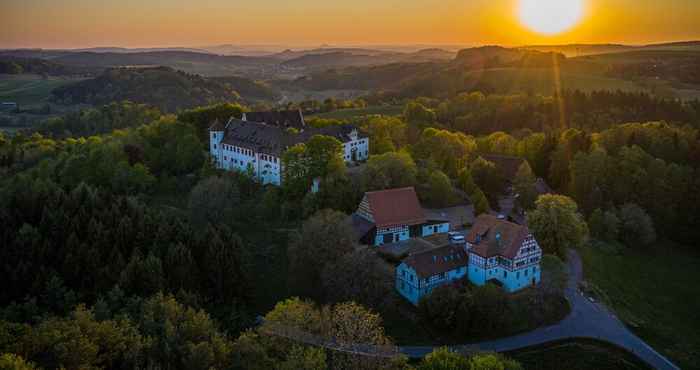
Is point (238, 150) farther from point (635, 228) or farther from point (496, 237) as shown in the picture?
point (635, 228)

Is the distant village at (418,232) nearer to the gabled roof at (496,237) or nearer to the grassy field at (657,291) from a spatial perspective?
the gabled roof at (496,237)

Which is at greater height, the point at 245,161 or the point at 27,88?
the point at 27,88

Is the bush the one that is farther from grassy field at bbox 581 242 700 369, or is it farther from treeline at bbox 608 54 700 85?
treeline at bbox 608 54 700 85

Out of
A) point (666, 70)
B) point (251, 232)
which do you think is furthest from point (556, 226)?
point (666, 70)

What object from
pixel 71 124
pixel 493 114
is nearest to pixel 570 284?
pixel 493 114

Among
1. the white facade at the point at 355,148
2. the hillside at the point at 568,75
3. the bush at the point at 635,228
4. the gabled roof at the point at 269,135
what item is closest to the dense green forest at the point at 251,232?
the bush at the point at 635,228

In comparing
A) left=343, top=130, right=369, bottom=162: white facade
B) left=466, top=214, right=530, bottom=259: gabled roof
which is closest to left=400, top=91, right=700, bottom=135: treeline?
left=343, top=130, right=369, bottom=162: white facade
